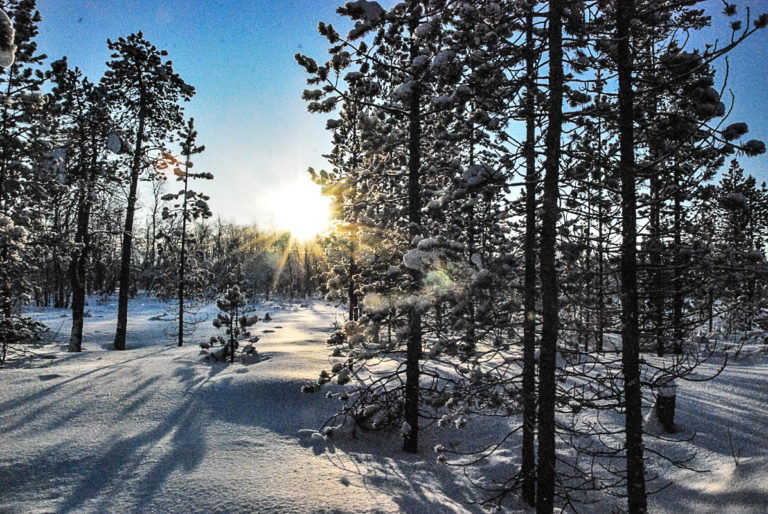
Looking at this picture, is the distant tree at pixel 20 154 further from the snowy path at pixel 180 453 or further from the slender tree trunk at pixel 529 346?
the slender tree trunk at pixel 529 346

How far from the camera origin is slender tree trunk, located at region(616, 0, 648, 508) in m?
4.55

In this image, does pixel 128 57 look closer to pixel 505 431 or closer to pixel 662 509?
pixel 505 431

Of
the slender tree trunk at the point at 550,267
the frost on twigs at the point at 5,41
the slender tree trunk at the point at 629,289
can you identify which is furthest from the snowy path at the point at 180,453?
the frost on twigs at the point at 5,41

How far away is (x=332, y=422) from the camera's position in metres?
8.73

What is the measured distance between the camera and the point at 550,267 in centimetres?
481

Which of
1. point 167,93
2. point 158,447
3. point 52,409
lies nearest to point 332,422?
point 158,447

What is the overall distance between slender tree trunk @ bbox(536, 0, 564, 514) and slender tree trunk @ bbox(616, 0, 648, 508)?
→ 74 centimetres

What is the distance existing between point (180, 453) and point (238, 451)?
2.89 ft

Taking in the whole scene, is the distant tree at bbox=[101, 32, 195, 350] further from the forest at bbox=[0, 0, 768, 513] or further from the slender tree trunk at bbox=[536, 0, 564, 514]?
the slender tree trunk at bbox=[536, 0, 564, 514]

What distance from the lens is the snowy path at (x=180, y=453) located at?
15.6ft

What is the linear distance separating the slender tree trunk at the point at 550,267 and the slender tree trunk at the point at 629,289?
74 centimetres

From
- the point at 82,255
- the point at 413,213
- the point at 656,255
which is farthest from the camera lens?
the point at 82,255

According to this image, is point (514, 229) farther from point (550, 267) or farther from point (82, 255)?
point (82, 255)

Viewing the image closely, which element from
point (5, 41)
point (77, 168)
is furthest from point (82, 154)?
point (5, 41)
